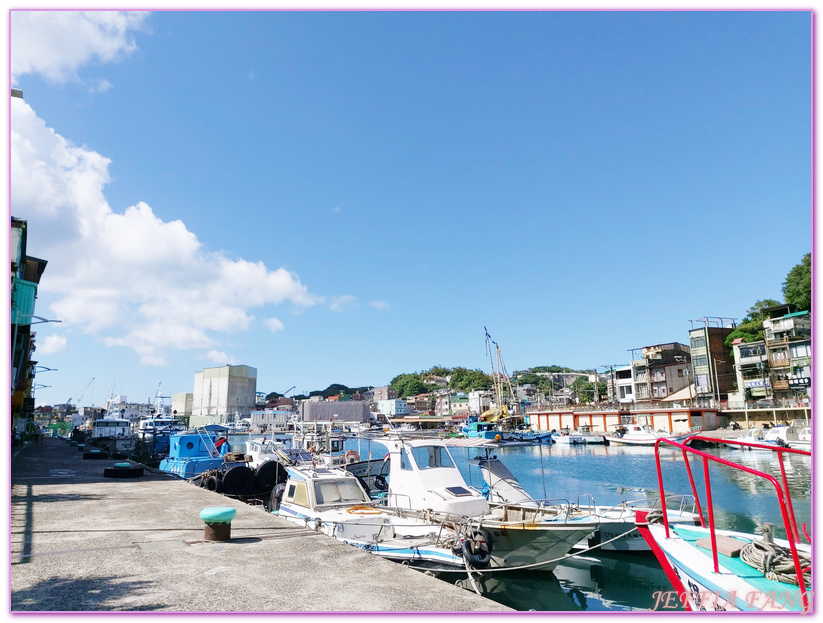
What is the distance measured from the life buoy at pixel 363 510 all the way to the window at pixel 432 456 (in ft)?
7.57

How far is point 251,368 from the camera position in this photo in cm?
18600

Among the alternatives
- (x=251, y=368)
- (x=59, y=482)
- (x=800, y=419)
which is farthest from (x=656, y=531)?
(x=251, y=368)

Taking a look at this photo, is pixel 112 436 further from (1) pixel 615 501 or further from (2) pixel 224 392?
(2) pixel 224 392

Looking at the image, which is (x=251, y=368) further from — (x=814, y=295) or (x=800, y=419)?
(x=814, y=295)

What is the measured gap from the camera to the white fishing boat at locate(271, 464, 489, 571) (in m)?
13.1

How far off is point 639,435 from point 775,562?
211 feet

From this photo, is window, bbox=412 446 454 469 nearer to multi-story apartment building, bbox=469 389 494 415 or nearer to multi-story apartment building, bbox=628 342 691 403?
multi-story apartment building, bbox=628 342 691 403

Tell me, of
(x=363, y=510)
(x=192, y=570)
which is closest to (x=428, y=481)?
(x=363, y=510)

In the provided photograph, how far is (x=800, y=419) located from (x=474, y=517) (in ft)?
215

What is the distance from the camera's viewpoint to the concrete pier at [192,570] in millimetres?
6238

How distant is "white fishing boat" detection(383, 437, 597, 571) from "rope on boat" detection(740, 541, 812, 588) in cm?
563

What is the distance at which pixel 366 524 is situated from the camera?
45.3 feet

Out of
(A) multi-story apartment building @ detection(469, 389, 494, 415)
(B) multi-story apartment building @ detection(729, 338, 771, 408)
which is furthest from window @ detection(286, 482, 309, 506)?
(A) multi-story apartment building @ detection(469, 389, 494, 415)

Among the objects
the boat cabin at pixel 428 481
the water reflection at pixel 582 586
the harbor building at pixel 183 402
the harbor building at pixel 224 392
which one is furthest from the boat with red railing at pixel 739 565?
the harbor building at pixel 183 402
